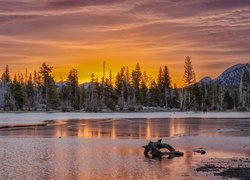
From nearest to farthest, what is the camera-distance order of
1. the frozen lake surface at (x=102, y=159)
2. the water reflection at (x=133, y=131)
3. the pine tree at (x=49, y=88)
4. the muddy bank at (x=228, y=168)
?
the muddy bank at (x=228, y=168) → the frozen lake surface at (x=102, y=159) → the water reflection at (x=133, y=131) → the pine tree at (x=49, y=88)

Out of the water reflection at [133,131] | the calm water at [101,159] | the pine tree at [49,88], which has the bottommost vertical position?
the calm water at [101,159]

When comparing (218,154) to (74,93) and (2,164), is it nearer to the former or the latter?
(2,164)

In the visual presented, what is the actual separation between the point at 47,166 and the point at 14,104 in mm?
137141

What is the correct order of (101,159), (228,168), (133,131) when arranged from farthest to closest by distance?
(133,131) → (101,159) → (228,168)

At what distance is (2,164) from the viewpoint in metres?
26.2

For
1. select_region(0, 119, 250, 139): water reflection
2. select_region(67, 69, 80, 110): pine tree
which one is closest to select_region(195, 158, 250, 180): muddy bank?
select_region(0, 119, 250, 139): water reflection

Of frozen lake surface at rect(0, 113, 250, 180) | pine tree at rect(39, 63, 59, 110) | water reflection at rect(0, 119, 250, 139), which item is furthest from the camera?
pine tree at rect(39, 63, 59, 110)

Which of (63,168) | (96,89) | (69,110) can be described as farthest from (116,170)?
(96,89)

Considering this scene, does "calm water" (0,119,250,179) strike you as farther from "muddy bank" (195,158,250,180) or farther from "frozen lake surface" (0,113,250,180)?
"muddy bank" (195,158,250,180)

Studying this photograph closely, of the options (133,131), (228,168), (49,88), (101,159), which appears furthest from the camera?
(49,88)

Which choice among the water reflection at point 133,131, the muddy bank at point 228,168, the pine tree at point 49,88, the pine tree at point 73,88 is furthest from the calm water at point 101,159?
the pine tree at point 73,88

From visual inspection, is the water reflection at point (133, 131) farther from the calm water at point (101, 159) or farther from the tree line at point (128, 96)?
the tree line at point (128, 96)

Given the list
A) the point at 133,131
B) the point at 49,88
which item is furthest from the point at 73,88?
the point at 133,131

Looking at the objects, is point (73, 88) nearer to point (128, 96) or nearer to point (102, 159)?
point (128, 96)
